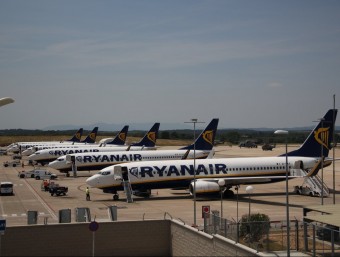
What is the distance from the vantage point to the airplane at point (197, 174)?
56.8m

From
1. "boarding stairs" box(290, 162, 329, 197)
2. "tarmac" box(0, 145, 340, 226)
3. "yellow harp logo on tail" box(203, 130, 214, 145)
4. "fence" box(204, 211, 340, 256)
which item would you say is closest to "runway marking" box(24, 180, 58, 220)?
"tarmac" box(0, 145, 340, 226)

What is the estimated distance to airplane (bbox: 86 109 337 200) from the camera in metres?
56.8

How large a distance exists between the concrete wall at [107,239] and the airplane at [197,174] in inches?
842

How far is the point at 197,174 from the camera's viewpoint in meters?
58.7

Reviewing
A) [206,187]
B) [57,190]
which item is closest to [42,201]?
[57,190]

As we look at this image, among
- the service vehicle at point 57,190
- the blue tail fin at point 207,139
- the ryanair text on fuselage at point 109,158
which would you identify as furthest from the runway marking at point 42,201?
the blue tail fin at point 207,139

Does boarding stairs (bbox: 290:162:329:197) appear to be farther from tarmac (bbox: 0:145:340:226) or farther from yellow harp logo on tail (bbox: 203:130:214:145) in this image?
yellow harp logo on tail (bbox: 203:130:214:145)

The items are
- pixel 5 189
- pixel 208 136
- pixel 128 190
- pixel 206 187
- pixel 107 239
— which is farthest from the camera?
pixel 208 136

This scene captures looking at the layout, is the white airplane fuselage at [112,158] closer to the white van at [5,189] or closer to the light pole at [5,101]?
the white van at [5,189]

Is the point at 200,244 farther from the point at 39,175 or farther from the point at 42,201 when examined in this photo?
the point at 39,175

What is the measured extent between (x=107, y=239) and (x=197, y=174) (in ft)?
88.0

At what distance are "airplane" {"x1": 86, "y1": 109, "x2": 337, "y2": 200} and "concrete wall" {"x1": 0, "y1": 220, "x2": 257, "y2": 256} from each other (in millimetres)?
21377

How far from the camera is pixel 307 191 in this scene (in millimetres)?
60031

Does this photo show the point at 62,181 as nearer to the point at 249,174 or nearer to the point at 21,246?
the point at 249,174
